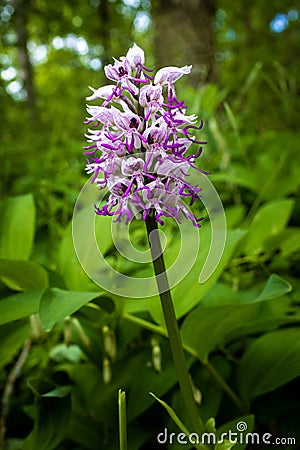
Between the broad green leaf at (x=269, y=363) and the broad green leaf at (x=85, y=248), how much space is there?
344 mm

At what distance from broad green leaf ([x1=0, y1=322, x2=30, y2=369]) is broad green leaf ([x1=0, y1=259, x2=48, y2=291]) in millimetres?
71

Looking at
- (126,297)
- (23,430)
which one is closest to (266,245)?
(126,297)

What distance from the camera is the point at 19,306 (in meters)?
0.76

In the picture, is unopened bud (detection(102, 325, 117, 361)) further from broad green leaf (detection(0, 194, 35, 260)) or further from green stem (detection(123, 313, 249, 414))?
broad green leaf (detection(0, 194, 35, 260))

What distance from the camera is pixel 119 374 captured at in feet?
3.04

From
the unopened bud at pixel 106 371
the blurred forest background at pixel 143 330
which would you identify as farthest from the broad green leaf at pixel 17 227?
the unopened bud at pixel 106 371

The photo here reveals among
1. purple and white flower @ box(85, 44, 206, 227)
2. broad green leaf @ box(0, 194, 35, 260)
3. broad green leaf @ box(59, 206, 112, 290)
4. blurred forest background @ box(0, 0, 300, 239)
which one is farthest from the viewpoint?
blurred forest background @ box(0, 0, 300, 239)

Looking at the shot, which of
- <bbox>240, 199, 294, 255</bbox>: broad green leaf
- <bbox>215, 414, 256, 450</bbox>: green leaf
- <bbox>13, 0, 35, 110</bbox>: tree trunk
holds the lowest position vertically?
<bbox>215, 414, 256, 450</bbox>: green leaf

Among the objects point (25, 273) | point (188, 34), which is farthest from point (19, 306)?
point (188, 34)

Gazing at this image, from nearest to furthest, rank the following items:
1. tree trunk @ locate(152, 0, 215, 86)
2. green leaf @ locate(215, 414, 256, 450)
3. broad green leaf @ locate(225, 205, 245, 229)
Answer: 1. green leaf @ locate(215, 414, 256, 450)
2. broad green leaf @ locate(225, 205, 245, 229)
3. tree trunk @ locate(152, 0, 215, 86)

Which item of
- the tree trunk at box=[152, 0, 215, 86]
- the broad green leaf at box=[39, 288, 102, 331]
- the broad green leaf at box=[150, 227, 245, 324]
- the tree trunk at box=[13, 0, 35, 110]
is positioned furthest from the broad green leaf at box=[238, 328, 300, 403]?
the tree trunk at box=[13, 0, 35, 110]

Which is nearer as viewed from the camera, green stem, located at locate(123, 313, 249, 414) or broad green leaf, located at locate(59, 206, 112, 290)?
green stem, located at locate(123, 313, 249, 414)

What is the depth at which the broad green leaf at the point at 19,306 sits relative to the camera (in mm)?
720

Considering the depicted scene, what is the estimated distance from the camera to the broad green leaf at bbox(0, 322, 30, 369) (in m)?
0.77
